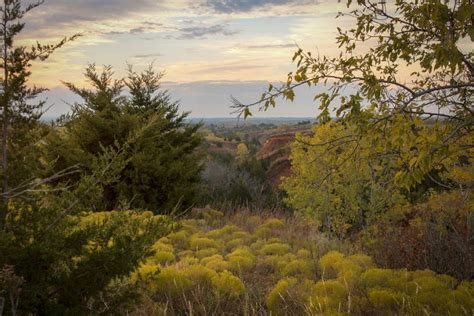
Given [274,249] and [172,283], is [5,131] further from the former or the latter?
[274,249]

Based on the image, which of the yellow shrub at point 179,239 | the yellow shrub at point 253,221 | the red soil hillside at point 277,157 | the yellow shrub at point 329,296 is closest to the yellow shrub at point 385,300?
the yellow shrub at point 329,296

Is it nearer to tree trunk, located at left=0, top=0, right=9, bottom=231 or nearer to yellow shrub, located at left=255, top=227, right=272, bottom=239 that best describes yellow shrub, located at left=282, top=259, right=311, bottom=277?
yellow shrub, located at left=255, top=227, right=272, bottom=239

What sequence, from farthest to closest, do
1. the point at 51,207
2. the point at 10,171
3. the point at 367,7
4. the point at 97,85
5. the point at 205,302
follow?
the point at 97,85, the point at 205,302, the point at 367,7, the point at 51,207, the point at 10,171

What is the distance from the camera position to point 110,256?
414 cm

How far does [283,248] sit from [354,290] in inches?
99.7

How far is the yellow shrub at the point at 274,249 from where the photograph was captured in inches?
332

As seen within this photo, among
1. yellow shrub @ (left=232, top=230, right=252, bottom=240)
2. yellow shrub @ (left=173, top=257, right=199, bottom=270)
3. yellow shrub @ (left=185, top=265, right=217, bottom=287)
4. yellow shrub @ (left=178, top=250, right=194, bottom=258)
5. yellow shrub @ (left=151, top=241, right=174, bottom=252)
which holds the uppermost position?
yellow shrub @ (left=185, top=265, right=217, bottom=287)

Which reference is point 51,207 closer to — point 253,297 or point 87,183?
point 87,183

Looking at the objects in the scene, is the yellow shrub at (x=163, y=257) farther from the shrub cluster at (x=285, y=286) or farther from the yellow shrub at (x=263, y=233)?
the yellow shrub at (x=263, y=233)

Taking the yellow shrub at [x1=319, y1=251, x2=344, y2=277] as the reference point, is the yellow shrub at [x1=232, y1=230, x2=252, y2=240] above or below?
below

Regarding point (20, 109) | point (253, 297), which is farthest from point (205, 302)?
point (20, 109)

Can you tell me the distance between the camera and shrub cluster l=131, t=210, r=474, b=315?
5500mm

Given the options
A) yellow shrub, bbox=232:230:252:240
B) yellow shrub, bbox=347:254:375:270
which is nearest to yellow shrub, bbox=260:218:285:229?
yellow shrub, bbox=232:230:252:240

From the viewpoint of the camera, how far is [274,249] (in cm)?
848
